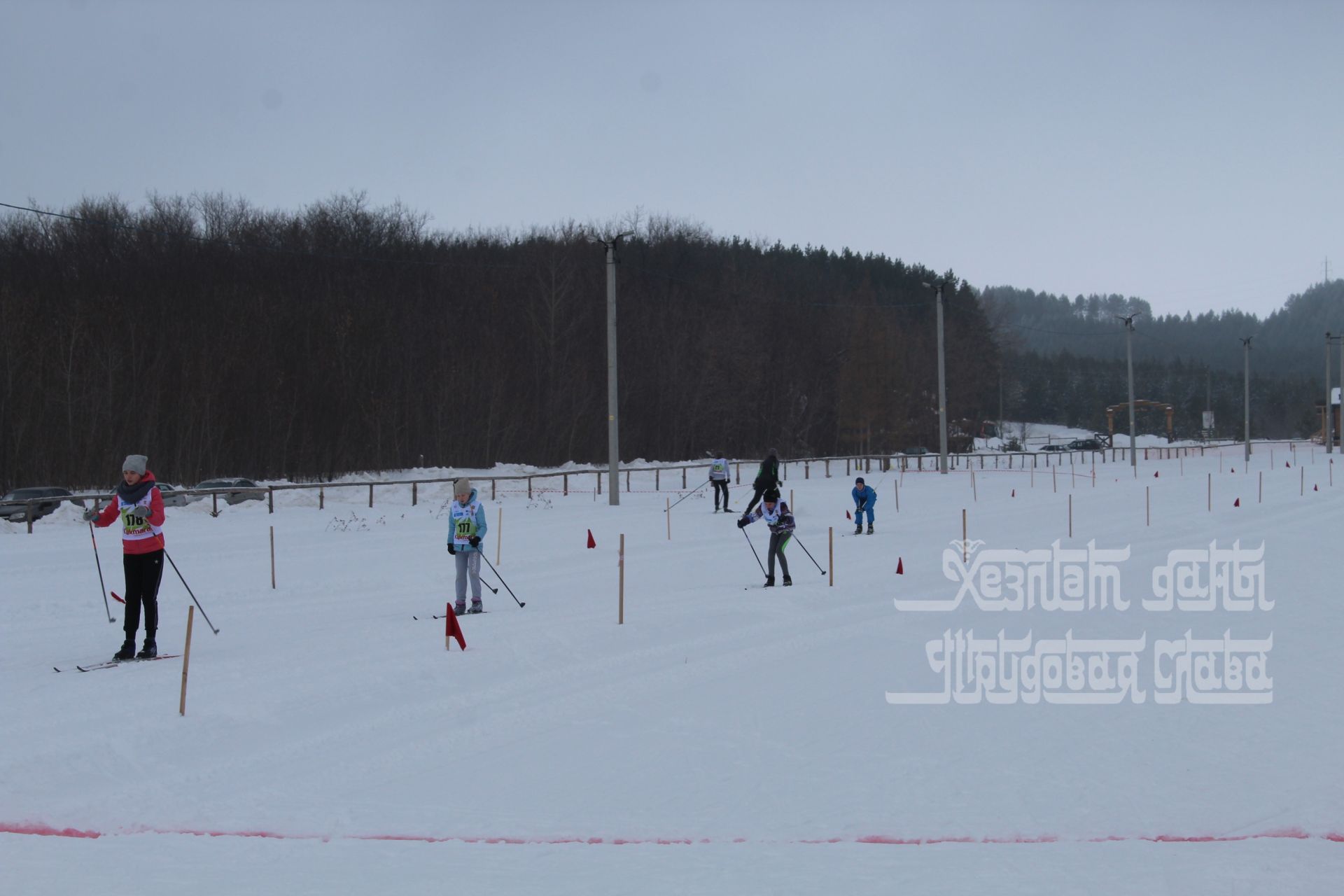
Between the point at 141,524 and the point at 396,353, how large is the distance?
5219cm

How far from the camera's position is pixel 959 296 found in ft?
382

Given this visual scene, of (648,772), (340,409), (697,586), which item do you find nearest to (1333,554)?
(697,586)

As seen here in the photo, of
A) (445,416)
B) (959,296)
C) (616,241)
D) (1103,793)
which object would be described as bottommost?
(1103,793)

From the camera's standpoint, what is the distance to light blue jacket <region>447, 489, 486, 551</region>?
13.2 m

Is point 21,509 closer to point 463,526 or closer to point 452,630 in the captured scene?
point 463,526

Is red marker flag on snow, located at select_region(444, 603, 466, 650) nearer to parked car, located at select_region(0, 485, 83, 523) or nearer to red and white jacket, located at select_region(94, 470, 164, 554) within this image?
red and white jacket, located at select_region(94, 470, 164, 554)

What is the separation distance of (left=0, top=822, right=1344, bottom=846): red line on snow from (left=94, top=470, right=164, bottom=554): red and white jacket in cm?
449

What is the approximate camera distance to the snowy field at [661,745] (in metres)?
5.88

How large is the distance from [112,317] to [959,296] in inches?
3508

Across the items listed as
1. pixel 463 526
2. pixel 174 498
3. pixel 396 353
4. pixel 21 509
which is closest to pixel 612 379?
pixel 174 498

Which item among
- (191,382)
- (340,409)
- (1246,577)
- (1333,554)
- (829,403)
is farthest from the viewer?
(829,403)

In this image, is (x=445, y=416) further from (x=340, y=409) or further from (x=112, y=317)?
(x=112, y=317)

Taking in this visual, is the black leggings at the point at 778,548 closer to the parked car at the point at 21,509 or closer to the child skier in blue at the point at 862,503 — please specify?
the child skier in blue at the point at 862,503

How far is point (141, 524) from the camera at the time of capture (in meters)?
10.6
